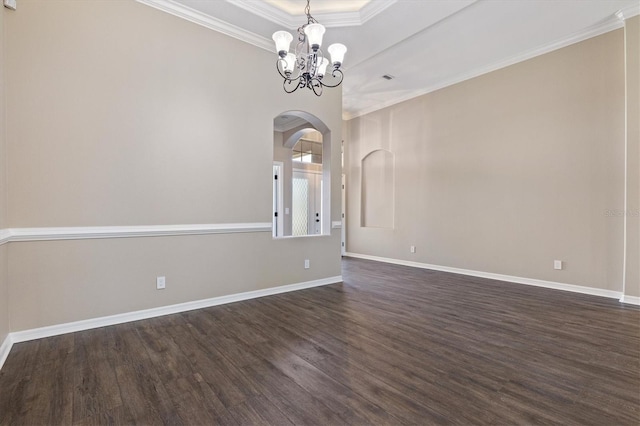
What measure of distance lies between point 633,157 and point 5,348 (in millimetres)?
6621

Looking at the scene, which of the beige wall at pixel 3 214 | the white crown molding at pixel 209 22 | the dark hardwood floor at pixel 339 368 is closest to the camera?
the dark hardwood floor at pixel 339 368

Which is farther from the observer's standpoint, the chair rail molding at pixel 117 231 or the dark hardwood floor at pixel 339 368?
the chair rail molding at pixel 117 231

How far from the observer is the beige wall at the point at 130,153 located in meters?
2.62

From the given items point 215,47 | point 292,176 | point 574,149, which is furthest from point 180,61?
point 574,149

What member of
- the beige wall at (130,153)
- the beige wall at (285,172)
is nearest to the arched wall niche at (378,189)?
the beige wall at (285,172)

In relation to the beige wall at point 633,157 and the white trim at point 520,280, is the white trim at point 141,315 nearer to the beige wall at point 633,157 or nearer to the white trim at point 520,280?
the white trim at point 520,280

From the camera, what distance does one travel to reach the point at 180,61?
133 inches

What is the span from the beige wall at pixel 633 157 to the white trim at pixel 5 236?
6.37m

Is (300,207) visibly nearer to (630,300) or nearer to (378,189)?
(378,189)

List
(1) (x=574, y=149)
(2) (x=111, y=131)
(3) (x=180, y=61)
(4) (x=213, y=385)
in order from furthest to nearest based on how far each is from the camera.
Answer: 1. (1) (x=574, y=149)
2. (3) (x=180, y=61)
3. (2) (x=111, y=131)
4. (4) (x=213, y=385)

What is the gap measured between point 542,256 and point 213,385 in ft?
15.8

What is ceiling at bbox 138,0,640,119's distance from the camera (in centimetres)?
344

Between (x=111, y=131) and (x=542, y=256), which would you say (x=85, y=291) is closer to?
(x=111, y=131)

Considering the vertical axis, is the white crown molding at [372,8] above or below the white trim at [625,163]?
above
